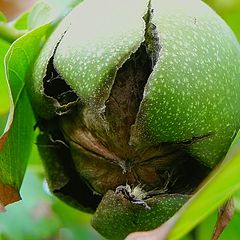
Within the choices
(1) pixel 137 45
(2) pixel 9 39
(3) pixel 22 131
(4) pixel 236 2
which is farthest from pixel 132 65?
(4) pixel 236 2

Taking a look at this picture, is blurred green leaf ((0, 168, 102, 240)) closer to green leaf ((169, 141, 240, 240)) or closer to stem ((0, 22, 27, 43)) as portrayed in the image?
stem ((0, 22, 27, 43))

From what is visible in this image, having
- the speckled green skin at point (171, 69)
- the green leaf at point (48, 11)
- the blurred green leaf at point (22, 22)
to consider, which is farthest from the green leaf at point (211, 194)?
the blurred green leaf at point (22, 22)

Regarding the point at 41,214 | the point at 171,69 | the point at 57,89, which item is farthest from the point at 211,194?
the point at 41,214

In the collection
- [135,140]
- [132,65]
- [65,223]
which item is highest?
[132,65]

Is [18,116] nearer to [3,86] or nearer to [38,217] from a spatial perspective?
[3,86]

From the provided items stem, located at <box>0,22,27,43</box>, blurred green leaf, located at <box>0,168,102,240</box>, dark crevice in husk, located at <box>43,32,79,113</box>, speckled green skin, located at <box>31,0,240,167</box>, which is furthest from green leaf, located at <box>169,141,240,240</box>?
blurred green leaf, located at <box>0,168,102,240</box>

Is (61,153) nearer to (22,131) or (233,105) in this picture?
(22,131)

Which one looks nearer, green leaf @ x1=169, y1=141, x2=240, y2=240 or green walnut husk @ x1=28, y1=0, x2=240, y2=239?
green leaf @ x1=169, y1=141, x2=240, y2=240
